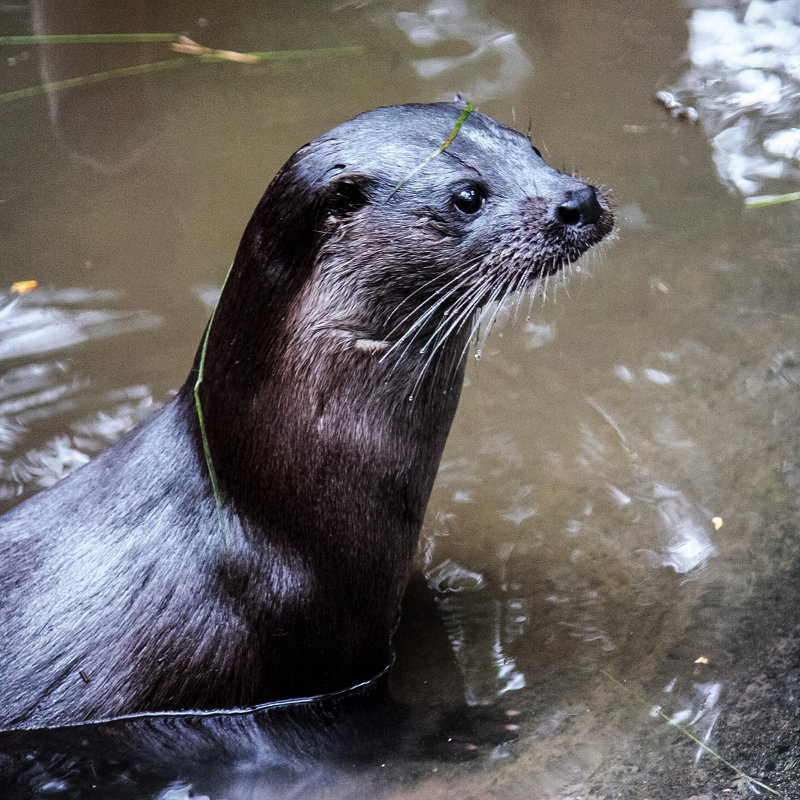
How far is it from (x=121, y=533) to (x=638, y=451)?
1890mm

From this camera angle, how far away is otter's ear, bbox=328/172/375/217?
8.95 ft

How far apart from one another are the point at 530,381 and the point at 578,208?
5.46 feet

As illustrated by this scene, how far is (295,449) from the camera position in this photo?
288cm

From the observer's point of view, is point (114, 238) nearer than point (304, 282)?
No

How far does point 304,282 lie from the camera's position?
2787 millimetres

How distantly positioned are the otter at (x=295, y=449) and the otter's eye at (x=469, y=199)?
0.04ft

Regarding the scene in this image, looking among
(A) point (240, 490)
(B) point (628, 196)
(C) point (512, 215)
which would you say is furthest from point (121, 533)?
(B) point (628, 196)

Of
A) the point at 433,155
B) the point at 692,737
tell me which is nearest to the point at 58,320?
the point at 433,155

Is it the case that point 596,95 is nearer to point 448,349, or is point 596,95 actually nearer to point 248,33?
point 248,33

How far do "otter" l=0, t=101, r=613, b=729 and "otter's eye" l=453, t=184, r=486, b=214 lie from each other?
1 cm

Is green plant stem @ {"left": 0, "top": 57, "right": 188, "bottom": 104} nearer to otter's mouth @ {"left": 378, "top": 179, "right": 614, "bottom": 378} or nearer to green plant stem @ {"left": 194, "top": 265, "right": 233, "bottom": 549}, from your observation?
green plant stem @ {"left": 194, "top": 265, "right": 233, "bottom": 549}

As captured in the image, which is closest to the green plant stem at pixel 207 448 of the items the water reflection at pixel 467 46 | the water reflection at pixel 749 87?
the water reflection at pixel 749 87

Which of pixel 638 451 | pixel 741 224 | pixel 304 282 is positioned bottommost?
pixel 638 451

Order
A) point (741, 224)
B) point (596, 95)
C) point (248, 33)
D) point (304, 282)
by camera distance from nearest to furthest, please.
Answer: point (304, 282)
point (741, 224)
point (596, 95)
point (248, 33)
